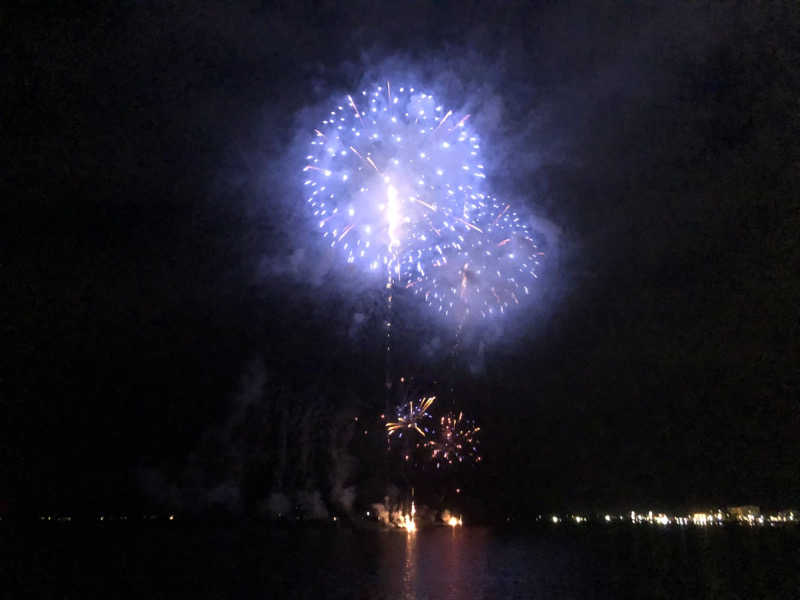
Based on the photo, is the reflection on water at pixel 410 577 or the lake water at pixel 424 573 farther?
the lake water at pixel 424 573

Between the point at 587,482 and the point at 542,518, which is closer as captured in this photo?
the point at 587,482

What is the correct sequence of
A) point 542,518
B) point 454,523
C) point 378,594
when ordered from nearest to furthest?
1. point 378,594
2. point 454,523
3. point 542,518

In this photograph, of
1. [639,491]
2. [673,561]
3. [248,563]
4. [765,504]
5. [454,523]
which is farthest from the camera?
[454,523]

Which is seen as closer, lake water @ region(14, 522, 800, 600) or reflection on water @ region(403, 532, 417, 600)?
reflection on water @ region(403, 532, 417, 600)

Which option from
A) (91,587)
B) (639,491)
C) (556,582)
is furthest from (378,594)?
(639,491)

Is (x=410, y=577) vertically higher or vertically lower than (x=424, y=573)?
lower

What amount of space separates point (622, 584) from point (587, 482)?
13613 cm

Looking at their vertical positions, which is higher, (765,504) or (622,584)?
(765,504)

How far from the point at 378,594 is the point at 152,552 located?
39.4m

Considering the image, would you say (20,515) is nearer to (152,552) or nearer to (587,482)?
(152,552)

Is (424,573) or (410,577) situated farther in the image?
(424,573)

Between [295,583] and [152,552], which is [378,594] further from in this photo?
[152,552]

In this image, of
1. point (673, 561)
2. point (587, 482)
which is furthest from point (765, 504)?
point (673, 561)

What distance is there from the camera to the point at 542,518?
175500mm
